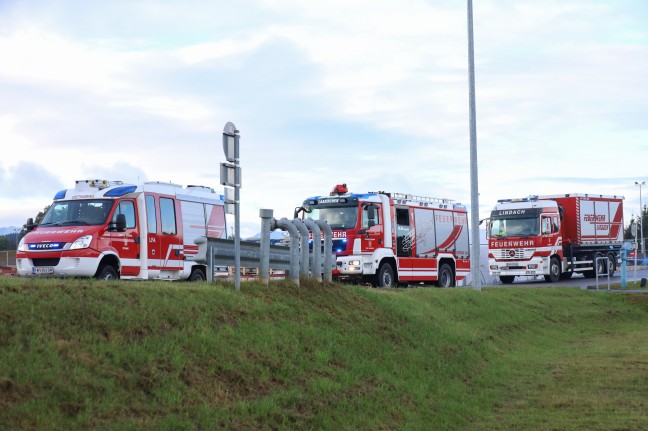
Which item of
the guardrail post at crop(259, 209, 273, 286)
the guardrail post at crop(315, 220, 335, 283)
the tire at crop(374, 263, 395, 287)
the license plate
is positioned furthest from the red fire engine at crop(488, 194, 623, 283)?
the guardrail post at crop(259, 209, 273, 286)

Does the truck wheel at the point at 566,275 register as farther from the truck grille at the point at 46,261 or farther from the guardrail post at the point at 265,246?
the guardrail post at the point at 265,246

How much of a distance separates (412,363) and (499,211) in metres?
26.5

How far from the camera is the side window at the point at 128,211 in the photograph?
19.0m

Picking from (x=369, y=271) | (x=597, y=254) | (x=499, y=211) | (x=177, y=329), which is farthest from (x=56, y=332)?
(x=597, y=254)

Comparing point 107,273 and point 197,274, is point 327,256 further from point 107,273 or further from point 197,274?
point 197,274

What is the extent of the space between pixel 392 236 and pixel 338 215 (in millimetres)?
2227

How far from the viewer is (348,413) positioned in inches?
384

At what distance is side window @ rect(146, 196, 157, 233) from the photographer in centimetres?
1986

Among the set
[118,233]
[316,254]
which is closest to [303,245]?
[316,254]

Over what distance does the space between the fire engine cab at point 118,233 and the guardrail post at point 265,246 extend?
17.2 feet

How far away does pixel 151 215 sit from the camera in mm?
20016

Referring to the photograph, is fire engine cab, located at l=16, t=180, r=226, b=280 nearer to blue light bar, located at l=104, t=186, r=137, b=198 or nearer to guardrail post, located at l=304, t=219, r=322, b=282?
blue light bar, located at l=104, t=186, r=137, b=198

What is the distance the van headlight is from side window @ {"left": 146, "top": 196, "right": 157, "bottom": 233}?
2.39 meters

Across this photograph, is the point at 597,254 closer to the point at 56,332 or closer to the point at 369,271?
the point at 369,271
